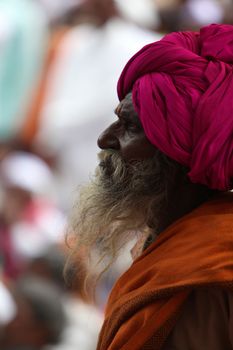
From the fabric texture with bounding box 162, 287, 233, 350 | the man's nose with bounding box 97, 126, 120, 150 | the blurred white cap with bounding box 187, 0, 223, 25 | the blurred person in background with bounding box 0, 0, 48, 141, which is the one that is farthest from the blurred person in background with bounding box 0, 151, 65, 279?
the fabric texture with bounding box 162, 287, 233, 350

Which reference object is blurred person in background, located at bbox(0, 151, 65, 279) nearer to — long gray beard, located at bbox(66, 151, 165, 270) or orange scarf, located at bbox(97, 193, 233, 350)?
long gray beard, located at bbox(66, 151, 165, 270)

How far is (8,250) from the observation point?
10.1 ft

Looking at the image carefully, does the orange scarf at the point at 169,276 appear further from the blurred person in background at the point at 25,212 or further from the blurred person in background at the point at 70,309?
the blurred person in background at the point at 25,212

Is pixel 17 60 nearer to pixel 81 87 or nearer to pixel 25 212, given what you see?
pixel 81 87

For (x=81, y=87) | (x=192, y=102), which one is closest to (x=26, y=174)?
(x=81, y=87)

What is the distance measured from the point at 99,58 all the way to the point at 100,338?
1.95 metres

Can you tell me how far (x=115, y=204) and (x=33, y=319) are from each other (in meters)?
1.63

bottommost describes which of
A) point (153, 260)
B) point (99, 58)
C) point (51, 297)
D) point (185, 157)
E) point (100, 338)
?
point (51, 297)

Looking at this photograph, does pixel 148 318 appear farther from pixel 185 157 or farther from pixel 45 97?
pixel 45 97

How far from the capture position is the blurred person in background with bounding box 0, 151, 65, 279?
3109 mm

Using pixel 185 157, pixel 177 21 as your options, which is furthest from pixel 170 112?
pixel 177 21

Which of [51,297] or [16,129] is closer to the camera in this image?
[51,297]

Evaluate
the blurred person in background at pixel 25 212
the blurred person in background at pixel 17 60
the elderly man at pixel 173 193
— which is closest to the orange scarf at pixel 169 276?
the elderly man at pixel 173 193

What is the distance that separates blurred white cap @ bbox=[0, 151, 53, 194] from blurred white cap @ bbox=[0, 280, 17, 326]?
439 mm
